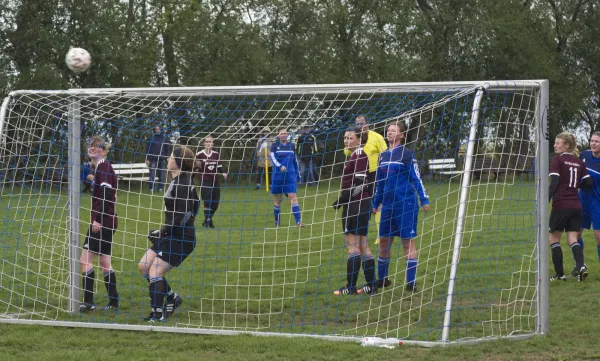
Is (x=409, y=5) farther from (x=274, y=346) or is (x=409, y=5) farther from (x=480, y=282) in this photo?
(x=274, y=346)

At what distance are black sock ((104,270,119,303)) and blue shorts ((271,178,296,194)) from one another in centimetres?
601

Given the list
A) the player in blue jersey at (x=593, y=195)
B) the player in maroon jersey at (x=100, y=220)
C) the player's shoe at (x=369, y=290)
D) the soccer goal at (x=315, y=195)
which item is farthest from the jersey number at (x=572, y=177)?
the player in maroon jersey at (x=100, y=220)

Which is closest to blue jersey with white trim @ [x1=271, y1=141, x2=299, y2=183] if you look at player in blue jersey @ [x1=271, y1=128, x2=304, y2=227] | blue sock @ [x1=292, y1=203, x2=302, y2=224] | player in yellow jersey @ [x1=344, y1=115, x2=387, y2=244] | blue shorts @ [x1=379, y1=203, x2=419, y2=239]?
player in blue jersey @ [x1=271, y1=128, x2=304, y2=227]

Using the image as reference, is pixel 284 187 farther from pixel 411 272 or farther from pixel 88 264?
pixel 88 264

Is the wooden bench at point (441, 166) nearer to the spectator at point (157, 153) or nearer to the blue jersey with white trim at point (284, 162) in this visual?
the spectator at point (157, 153)

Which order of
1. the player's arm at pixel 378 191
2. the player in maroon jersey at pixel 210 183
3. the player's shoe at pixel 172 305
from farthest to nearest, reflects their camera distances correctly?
1. the player in maroon jersey at pixel 210 183
2. the player's arm at pixel 378 191
3. the player's shoe at pixel 172 305

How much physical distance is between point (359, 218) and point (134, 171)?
3.47 m

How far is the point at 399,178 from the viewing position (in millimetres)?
9305

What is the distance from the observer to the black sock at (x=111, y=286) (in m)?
9.03

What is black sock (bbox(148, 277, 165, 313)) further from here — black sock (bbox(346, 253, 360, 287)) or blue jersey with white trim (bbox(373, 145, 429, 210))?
blue jersey with white trim (bbox(373, 145, 429, 210))

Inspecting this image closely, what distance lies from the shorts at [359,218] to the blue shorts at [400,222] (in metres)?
0.26

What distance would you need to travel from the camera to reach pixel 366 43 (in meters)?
34.4

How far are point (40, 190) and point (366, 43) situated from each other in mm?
25595

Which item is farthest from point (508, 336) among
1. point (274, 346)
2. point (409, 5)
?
point (409, 5)
